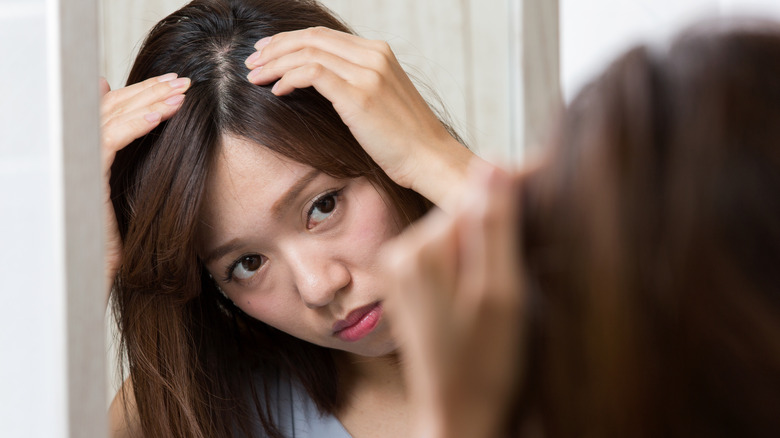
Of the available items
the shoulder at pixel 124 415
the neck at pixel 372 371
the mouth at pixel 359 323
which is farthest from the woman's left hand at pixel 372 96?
the shoulder at pixel 124 415

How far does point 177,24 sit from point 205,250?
0.21m

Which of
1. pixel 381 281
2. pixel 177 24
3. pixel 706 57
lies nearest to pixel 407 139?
pixel 381 281

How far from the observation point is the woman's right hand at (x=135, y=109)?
0.68 metres

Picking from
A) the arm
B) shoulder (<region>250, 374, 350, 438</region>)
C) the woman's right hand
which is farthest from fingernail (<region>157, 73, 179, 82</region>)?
the arm

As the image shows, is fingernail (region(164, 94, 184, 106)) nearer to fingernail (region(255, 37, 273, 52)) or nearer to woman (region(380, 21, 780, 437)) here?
fingernail (region(255, 37, 273, 52))

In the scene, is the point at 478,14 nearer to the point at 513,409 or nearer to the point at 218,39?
the point at 218,39

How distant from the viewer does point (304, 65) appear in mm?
667

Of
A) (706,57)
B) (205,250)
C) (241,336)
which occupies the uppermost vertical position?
(706,57)

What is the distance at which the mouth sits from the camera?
71 centimetres

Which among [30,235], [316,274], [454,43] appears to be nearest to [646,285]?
[30,235]

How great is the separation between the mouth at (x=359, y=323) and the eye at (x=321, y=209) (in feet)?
0.29

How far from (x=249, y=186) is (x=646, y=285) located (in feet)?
1.44

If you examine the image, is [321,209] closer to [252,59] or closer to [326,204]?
[326,204]

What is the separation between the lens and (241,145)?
67 cm
